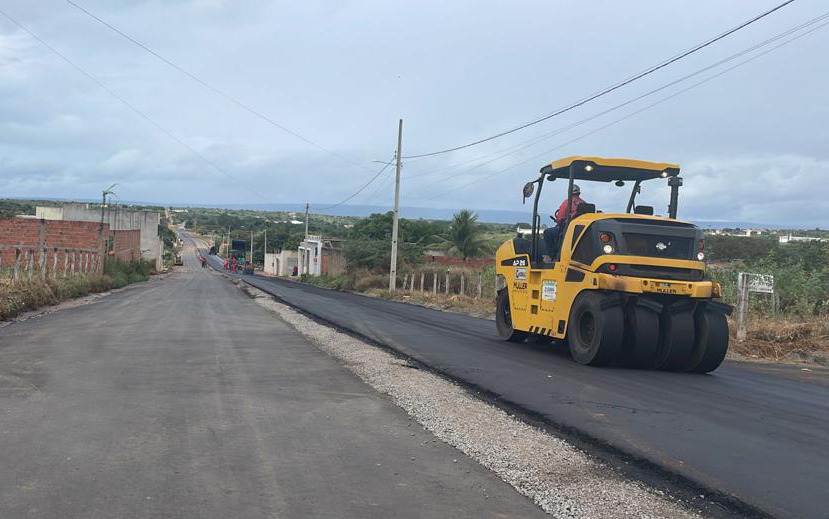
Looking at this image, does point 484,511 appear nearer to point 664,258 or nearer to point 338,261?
point 664,258

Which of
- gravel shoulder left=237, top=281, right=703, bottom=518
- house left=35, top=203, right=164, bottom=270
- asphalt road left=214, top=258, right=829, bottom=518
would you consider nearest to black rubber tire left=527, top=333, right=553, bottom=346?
asphalt road left=214, top=258, right=829, bottom=518

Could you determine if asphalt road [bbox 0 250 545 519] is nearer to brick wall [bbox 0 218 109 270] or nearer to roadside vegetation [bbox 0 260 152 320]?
roadside vegetation [bbox 0 260 152 320]

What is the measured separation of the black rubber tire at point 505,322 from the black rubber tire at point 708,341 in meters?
4.39

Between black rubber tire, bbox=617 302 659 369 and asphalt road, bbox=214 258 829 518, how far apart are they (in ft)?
0.97

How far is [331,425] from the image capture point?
7.56 meters

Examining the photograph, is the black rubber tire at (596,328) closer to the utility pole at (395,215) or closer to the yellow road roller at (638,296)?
the yellow road roller at (638,296)

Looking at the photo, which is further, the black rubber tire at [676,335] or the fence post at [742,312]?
the fence post at [742,312]

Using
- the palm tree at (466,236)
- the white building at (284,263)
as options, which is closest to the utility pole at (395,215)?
the palm tree at (466,236)

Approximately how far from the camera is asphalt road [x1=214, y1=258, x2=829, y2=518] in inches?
233

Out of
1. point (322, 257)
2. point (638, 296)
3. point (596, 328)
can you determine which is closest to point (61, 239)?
point (322, 257)

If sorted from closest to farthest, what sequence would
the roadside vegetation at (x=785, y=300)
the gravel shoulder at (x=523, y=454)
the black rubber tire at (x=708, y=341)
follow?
the gravel shoulder at (x=523, y=454) < the black rubber tire at (x=708, y=341) < the roadside vegetation at (x=785, y=300)

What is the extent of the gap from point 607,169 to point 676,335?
362 cm

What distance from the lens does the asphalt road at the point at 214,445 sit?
203 inches

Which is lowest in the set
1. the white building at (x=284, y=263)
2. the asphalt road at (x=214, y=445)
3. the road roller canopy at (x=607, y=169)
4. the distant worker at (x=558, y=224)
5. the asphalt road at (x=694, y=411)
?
the white building at (x=284, y=263)
